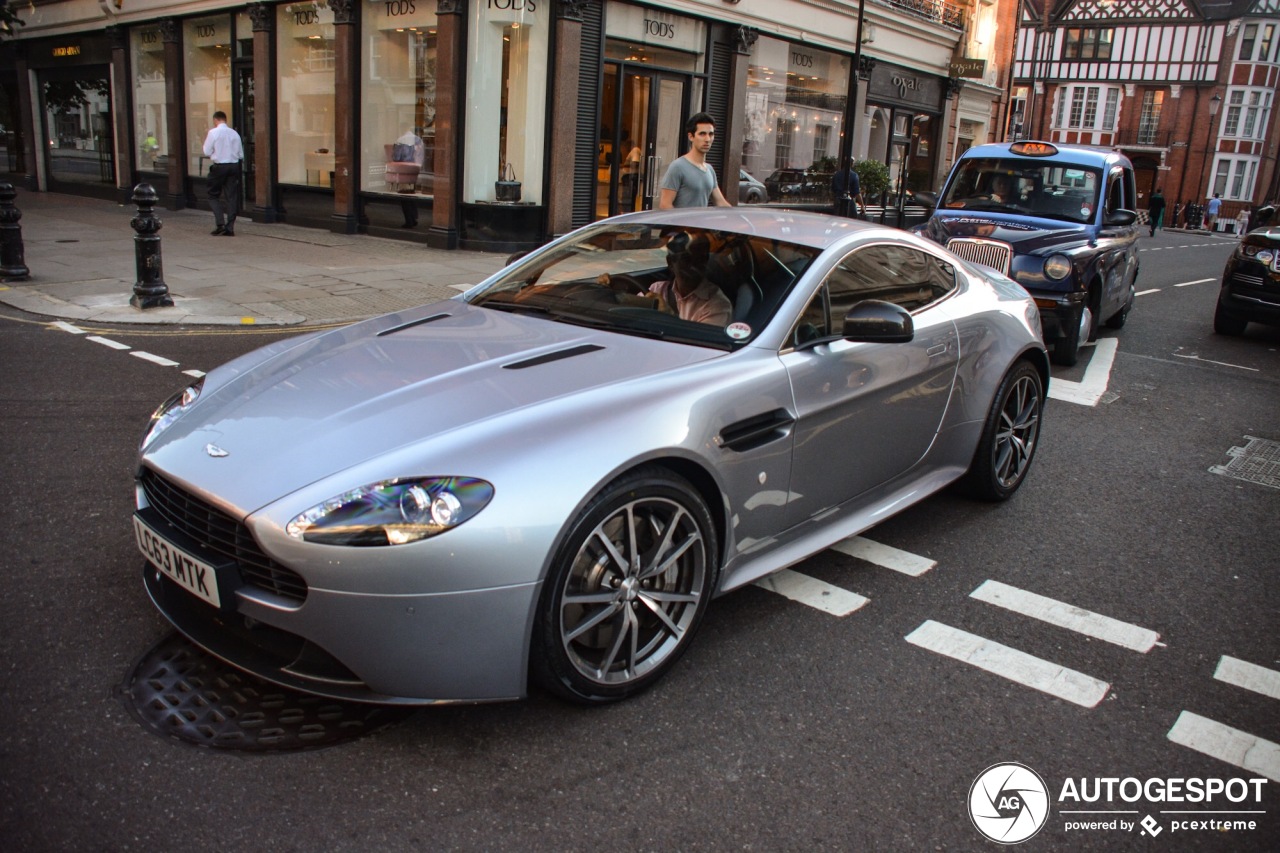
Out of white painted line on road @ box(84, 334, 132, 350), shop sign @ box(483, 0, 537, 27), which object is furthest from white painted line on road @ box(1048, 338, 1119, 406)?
shop sign @ box(483, 0, 537, 27)

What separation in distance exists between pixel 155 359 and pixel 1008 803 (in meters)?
6.96

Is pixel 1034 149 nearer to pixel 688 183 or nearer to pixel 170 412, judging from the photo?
pixel 688 183

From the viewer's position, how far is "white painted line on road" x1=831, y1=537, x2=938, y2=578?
4.46m

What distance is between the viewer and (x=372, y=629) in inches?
107

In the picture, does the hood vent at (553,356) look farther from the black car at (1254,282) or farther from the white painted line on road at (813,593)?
the black car at (1254,282)

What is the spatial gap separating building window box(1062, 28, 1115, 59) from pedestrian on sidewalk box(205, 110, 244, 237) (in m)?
60.2

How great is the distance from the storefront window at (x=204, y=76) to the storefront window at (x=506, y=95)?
756 centimetres

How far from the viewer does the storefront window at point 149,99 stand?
22.6 meters

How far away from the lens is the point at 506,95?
15.9m

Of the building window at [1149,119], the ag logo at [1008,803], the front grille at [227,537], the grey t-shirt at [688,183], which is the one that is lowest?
the ag logo at [1008,803]

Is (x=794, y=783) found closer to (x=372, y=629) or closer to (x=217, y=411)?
(x=372, y=629)

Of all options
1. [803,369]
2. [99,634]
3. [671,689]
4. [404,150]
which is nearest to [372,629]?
[671,689]

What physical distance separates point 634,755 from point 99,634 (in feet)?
6.23

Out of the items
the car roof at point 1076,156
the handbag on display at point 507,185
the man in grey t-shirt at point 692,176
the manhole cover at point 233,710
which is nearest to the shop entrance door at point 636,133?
the handbag on display at point 507,185
